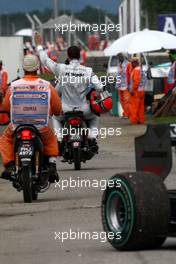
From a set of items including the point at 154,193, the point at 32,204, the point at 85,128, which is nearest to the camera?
the point at 154,193

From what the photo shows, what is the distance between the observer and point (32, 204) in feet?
47.9

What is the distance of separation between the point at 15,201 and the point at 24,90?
143cm

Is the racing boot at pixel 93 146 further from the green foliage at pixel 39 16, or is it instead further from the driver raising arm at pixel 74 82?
the green foliage at pixel 39 16

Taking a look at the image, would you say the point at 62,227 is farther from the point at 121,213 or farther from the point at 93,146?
the point at 93,146

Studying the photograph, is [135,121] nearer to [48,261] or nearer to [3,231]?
[3,231]

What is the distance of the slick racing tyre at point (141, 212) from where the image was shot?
9859mm

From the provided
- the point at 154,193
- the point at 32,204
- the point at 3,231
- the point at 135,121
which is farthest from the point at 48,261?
the point at 135,121

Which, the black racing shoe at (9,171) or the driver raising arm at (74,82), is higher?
the driver raising arm at (74,82)

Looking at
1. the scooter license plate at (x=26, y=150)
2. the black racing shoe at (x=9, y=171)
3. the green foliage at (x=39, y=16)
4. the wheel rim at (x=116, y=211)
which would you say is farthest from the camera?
the green foliage at (x=39, y=16)

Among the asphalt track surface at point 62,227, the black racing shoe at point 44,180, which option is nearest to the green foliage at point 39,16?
the asphalt track surface at point 62,227

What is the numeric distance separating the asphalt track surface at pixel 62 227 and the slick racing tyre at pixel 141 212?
0.39ft

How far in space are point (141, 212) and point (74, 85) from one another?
8.96 meters

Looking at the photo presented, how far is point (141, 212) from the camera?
986cm

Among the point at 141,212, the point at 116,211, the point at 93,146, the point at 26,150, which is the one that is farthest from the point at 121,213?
the point at 93,146
